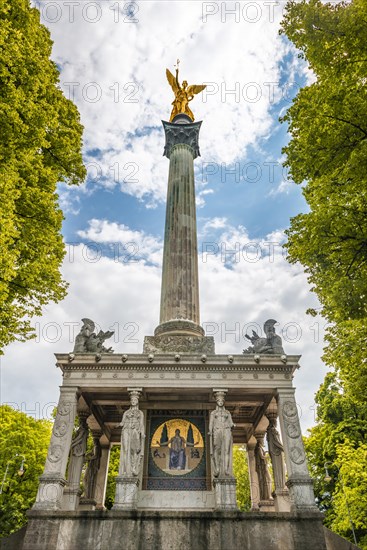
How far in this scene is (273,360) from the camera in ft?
52.5

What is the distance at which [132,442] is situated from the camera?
14617 millimetres

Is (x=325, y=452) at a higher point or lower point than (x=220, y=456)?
higher

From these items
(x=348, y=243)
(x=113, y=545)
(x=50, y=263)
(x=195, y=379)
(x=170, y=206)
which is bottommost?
(x=113, y=545)

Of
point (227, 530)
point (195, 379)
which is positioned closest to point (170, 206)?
point (195, 379)

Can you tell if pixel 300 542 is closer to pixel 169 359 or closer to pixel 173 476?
pixel 173 476

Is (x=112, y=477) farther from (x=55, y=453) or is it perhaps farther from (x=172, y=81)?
(x=172, y=81)

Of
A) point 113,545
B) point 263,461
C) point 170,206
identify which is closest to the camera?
A: point 113,545

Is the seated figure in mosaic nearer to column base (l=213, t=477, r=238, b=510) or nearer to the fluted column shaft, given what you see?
column base (l=213, t=477, r=238, b=510)

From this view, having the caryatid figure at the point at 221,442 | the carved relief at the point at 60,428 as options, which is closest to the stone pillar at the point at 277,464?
the caryatid figure at the point at 221,442

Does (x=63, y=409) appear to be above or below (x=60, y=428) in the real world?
above

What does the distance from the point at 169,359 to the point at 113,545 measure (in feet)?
20.5

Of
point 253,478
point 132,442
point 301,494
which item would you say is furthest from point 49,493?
point 253,478

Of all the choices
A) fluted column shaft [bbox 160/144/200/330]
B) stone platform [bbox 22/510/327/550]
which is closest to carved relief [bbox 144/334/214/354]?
fluted column shaft [bbox 160/144/200/330]

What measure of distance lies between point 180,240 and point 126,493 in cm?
1220
